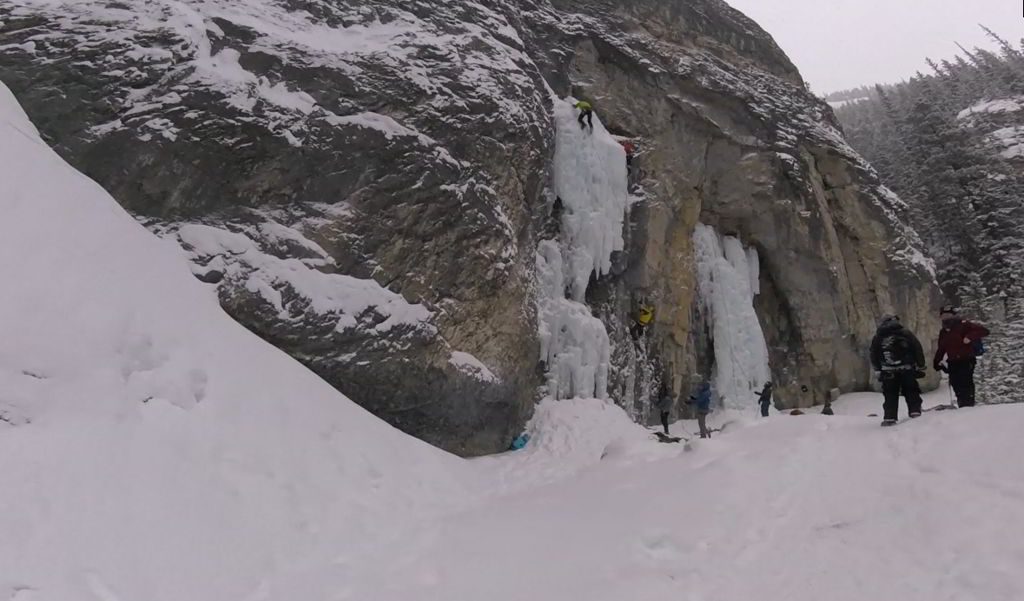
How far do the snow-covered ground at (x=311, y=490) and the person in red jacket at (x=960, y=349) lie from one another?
1.05 m

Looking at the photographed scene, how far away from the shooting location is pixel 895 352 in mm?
6895

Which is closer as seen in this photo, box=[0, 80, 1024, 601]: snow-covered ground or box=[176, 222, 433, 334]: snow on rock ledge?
box=[0, 80, 1024, 601]: snow-covered ground

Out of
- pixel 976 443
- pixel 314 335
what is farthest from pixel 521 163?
pixel 976 443

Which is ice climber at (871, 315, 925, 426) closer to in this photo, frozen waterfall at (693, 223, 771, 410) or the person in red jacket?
the person in red jacket

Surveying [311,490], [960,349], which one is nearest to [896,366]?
[960,349]

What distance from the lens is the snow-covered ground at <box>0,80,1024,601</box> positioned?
404cm

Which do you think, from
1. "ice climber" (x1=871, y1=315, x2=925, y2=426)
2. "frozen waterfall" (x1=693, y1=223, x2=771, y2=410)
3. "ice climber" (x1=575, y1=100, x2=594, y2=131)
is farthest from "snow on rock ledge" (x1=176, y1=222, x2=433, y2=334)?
"frozen waterfall" (x1=693, y1=223, x2=771, y2=410)

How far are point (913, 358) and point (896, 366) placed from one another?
0.18m

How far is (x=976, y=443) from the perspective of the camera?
5.20 metres

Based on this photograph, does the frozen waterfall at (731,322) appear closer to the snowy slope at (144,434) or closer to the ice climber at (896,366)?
the ice climber at (896,366)

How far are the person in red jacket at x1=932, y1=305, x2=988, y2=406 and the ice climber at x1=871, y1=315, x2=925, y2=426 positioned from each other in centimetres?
37

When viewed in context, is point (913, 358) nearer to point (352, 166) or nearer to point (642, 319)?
point (352, 166)

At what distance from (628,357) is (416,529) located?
1053 cm

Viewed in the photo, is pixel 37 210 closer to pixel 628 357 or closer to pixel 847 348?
pixel 628 357
